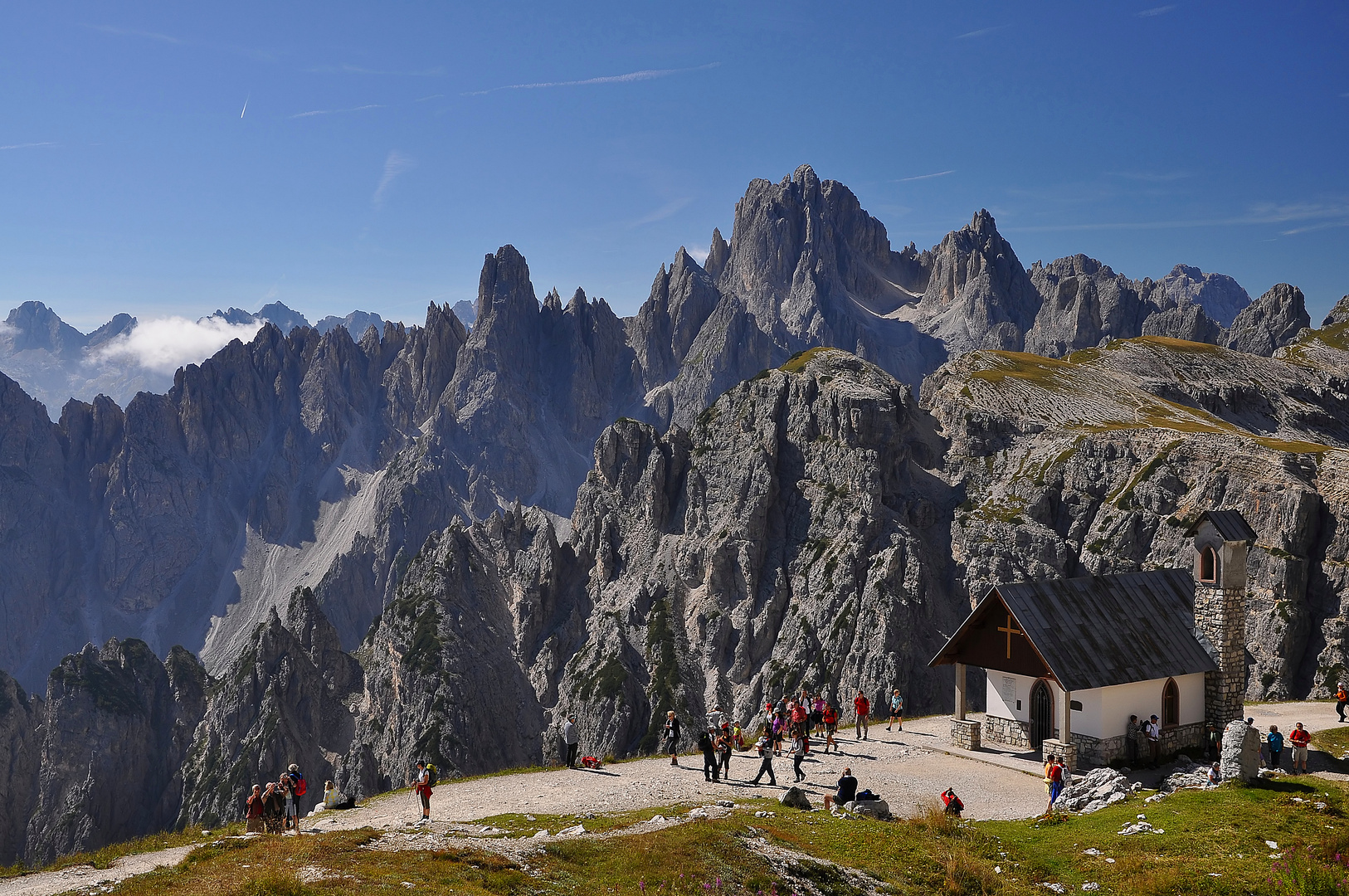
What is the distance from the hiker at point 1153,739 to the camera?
41188 millimetres

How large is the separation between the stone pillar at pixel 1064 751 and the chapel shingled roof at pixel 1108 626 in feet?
9.02

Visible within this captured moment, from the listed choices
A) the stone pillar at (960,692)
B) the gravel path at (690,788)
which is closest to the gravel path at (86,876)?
the gravel path at (690,788)

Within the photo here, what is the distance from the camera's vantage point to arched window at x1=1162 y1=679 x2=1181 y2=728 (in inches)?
1683

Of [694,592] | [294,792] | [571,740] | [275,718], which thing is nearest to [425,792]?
[294,792]

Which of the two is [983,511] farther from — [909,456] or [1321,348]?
[1321,348]

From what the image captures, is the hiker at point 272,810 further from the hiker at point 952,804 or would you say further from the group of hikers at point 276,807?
the hiker at point 952,804

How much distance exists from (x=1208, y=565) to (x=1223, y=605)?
1.90m

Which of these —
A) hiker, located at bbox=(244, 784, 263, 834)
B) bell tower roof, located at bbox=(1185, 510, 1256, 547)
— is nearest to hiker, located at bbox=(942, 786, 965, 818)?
bell tower roof, located at bbox=(1185, 510, 1256, 547)

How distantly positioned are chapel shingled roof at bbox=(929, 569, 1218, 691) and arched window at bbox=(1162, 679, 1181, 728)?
89 cm

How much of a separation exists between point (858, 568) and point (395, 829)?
4438 inches


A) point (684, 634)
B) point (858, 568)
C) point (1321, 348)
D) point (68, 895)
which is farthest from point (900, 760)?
point (1321, 348)

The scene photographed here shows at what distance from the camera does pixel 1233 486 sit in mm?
102375

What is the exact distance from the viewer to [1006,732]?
4494cm

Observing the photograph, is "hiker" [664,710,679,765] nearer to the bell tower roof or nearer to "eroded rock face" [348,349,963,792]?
the bell tower roof
